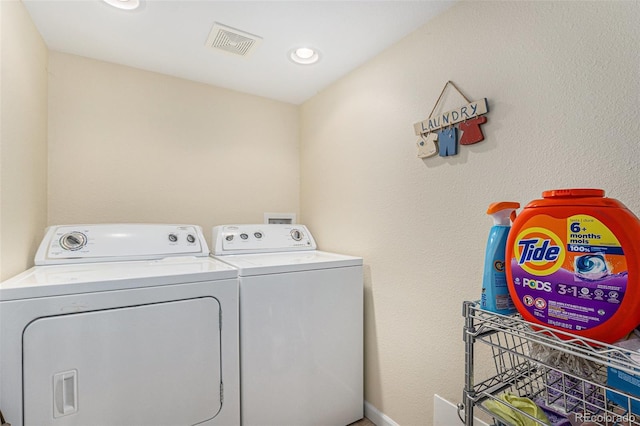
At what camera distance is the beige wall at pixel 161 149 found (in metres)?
1.83

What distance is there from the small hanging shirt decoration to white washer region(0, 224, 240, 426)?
1.10m

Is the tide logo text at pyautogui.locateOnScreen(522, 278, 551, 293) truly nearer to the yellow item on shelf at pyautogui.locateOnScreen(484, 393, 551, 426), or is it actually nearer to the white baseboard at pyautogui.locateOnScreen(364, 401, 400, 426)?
the yellow item on shelf at pyautogui.locateOnScreen(484, 393, 551, 426)

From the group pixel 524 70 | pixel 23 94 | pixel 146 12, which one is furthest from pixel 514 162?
pixel 23 94

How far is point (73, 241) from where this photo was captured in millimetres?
1579

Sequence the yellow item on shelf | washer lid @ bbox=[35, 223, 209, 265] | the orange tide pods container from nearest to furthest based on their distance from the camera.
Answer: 1. the orange tide pods container
2. the yellow item on shelf
3. washer lid @ bbox=[35, 223, 209, 265]

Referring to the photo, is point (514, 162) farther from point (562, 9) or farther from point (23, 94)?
point (23, 94)

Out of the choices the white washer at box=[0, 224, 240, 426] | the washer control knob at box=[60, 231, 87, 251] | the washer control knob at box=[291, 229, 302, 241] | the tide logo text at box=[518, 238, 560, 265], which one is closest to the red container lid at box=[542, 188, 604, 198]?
the tide logo text at box=[518, 238, 560, 265]

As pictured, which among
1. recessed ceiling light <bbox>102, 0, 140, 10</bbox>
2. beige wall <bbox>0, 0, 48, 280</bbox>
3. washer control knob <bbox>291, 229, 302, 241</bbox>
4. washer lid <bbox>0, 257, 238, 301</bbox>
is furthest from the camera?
washer control knob <bbox>291, 229, 302, 241</bbox>

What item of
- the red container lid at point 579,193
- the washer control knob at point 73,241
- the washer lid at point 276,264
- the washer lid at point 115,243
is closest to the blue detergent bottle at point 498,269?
the red container lid at point 579,193

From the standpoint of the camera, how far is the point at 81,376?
3.67ft

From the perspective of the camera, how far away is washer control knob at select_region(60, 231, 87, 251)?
61.0 inches

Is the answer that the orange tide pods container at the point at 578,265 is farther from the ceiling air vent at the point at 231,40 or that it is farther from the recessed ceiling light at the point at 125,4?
the recessed ceiling light at the point at 125,4

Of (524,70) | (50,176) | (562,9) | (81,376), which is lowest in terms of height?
(81,376)

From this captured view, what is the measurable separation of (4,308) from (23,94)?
976 mm
